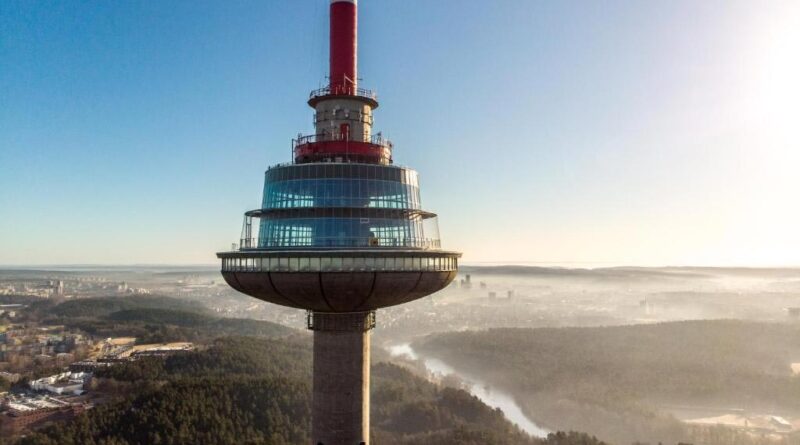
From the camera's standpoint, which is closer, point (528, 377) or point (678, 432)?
point (678, 432)

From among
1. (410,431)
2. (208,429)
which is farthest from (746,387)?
(208,429)

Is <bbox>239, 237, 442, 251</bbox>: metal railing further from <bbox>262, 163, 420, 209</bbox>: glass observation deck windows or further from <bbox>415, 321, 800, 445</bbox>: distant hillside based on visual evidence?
<bbox>415, 321, 800, 445</bbox>: distant hillside

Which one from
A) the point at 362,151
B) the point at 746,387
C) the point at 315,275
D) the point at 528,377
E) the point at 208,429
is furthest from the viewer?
the point at 528,377

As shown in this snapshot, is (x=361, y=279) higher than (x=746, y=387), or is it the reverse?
(x=361, y=279)

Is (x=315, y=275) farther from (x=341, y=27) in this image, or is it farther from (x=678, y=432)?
(x=678, y=432)

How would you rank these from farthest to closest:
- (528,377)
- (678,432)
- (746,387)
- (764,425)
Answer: (528,377) → (746,387) → (764,425) → (678,432)
